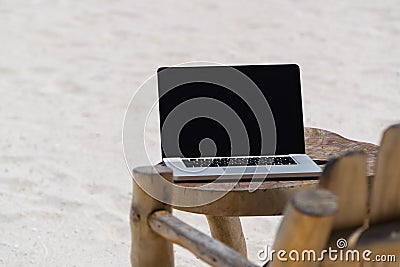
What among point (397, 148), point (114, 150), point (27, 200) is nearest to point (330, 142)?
point (397, 148)

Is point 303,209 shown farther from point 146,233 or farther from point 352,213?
point 146,233

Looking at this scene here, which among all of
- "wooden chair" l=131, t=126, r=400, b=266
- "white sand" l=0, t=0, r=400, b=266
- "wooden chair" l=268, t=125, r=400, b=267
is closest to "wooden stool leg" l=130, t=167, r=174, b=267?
"wooden chair" l=131, t=126, r=400, b=266

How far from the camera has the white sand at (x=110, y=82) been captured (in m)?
3.03

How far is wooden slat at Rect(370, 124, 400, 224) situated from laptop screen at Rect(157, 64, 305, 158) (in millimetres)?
623

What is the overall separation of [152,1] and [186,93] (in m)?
4.20

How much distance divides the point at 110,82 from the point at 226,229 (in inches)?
97.4

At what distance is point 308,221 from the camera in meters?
1.18

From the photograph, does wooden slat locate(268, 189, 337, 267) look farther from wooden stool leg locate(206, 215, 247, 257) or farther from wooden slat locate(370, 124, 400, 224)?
wooden stool leg locate(206, 215, 247, 257)

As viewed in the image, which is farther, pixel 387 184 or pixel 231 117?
pixel 231 117

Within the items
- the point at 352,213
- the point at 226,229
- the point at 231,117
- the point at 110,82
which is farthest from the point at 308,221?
the point at 110,82

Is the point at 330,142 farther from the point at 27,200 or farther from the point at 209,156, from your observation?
the point at 27,200

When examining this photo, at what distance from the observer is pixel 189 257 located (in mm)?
2840

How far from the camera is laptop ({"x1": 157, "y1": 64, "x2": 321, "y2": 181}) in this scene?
1.91 m

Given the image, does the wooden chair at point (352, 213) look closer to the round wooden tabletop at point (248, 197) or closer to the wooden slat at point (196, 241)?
the wooden slat at point (196, 241)
